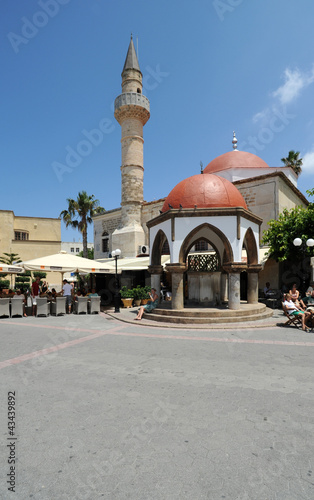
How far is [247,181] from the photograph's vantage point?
2022 centimetres

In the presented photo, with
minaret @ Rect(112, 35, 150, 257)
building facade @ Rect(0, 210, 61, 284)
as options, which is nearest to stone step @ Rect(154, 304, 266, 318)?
minaret @ Rect(112, 35, 150, 257)

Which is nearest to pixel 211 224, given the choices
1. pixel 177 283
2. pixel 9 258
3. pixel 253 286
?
pixel 177 283

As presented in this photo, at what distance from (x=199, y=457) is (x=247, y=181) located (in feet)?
64.5

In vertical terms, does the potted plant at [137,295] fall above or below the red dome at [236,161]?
below

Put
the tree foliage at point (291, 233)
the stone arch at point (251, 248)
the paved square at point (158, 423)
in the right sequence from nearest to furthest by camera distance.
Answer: the paved square at point (158, 423), the stone arch at point (251, 248), the tree foliage at point (291, 233)

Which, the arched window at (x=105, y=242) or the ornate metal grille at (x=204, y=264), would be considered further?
the arched window at (x=105, y=242)

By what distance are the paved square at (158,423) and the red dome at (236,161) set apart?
19671 millimetres

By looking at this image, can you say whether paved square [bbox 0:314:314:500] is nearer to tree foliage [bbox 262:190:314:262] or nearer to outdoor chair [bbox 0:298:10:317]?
outdoor chair [bbox 0:298:10:317]

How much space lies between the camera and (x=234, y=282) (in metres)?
11.4

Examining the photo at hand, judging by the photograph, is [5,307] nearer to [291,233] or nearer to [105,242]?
[291,233]

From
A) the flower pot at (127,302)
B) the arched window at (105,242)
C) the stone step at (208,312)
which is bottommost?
the flower pot at (127,302)

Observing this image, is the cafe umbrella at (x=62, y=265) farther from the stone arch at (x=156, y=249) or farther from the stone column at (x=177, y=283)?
the stone column at (x=177, y=283)

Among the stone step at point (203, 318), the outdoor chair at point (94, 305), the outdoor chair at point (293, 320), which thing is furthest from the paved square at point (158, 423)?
the outdoor chair at point (94, 305)

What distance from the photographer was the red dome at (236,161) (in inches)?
941
